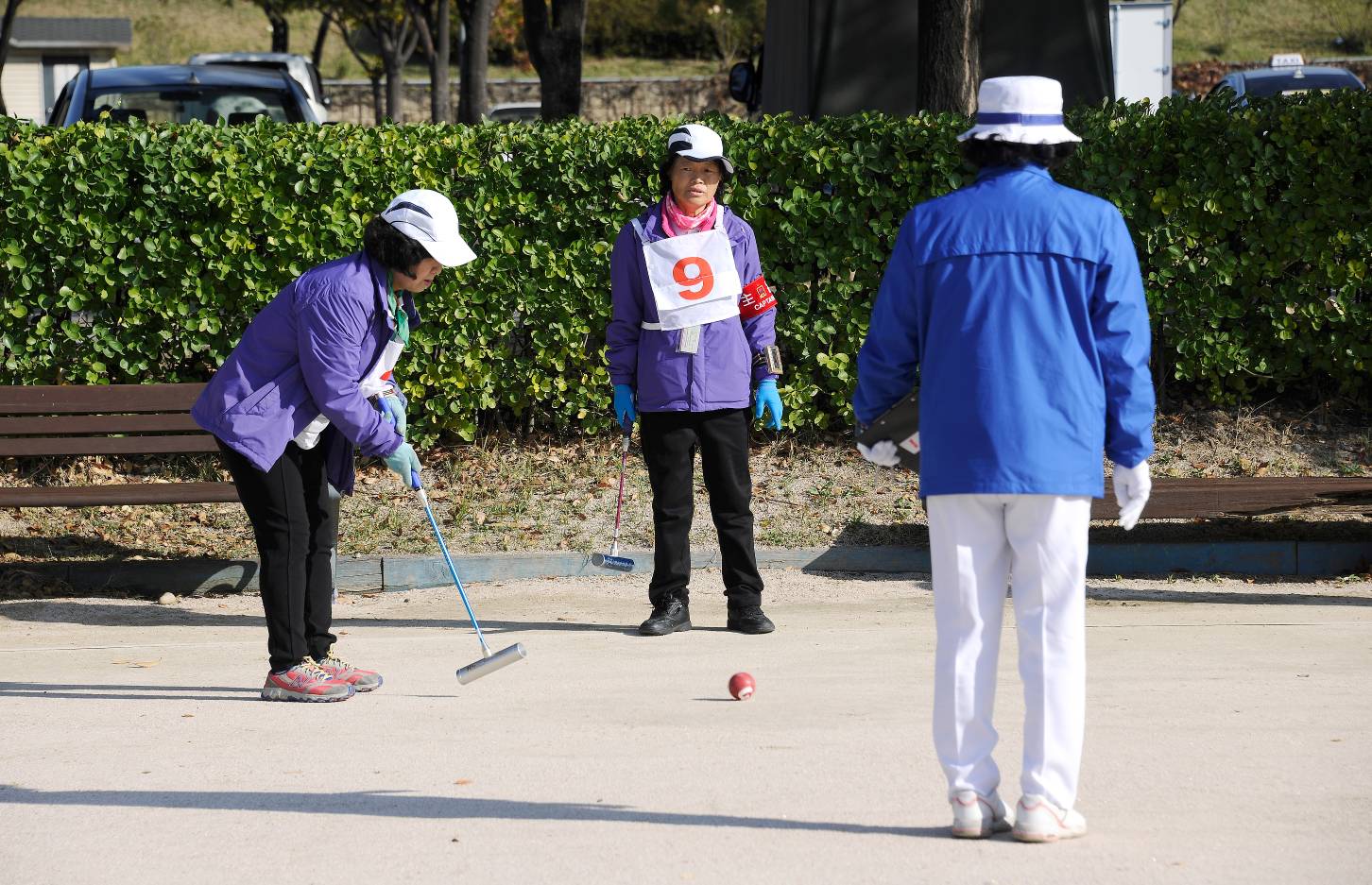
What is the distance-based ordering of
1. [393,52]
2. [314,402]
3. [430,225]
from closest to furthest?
[430,225] < [314,402] < [393,52]

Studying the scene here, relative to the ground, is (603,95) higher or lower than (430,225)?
higher

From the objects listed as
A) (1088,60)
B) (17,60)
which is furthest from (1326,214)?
(17,60)

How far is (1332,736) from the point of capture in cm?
529

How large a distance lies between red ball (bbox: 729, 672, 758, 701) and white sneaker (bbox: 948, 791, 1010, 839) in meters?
1.71

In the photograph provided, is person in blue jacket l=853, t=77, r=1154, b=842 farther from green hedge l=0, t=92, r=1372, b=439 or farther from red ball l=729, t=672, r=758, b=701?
green hedge l=0, t=92, r=1372, b=439

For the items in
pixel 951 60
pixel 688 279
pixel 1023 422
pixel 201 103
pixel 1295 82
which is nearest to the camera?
pixel 1023 422

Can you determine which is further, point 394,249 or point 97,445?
point 97,445

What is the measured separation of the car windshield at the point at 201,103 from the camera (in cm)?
1386

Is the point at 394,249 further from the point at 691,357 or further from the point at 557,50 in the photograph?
the point at 557,50

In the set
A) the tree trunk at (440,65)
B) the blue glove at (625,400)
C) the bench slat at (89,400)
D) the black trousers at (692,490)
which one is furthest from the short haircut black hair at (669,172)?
the tree trunk at (440,65)

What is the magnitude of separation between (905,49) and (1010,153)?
9.41 m

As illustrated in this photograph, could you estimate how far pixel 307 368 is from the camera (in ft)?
19.4

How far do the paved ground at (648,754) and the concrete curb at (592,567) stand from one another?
518mm

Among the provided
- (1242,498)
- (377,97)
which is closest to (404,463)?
(1242,498)
